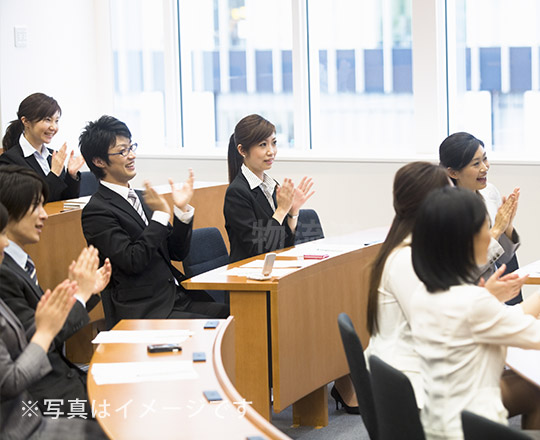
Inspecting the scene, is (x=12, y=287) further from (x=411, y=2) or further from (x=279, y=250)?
(x=411, y=2)

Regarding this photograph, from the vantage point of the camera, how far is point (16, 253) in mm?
2814

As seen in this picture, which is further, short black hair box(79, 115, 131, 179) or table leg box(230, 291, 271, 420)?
short black hair box(79, 115, 131, 179)

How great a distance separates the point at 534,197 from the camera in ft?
20.0

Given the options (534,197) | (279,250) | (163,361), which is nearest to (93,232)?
(279,250)

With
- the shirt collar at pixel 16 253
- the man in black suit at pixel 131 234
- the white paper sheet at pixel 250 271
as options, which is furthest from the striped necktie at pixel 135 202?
the shirt collar at pixel 16 253

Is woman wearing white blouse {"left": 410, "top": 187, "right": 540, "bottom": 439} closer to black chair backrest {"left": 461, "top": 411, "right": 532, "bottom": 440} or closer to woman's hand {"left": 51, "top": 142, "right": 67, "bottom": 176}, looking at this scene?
black chair backrest {"left": 461, "top": 411, "right": 532, "bottom": 440}

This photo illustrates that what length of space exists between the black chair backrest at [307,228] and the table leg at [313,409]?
1.09 meters

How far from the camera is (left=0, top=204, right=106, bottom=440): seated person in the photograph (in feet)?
→ 7.61

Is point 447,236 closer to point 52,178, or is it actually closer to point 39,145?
point 52,178

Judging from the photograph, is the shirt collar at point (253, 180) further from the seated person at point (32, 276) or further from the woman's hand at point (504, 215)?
the seated person at point (32, 276)

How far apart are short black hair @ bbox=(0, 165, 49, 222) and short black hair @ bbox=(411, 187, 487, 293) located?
4.25 feet

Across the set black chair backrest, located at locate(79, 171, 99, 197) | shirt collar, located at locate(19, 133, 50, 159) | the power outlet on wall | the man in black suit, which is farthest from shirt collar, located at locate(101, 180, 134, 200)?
the power outlet on wall

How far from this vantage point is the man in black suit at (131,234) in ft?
12.7

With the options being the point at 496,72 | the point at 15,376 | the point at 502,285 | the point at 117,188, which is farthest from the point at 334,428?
the point at 496,72
